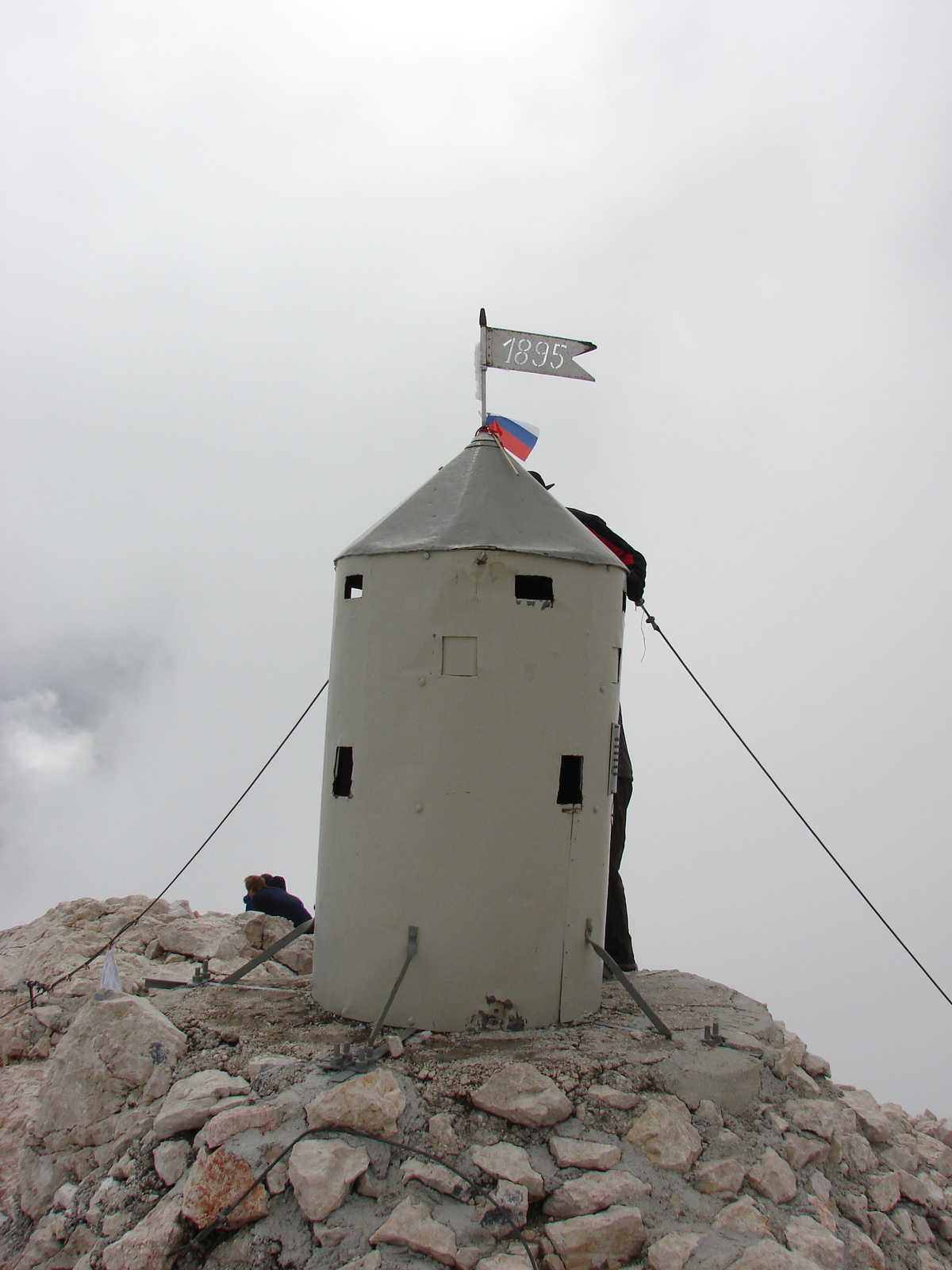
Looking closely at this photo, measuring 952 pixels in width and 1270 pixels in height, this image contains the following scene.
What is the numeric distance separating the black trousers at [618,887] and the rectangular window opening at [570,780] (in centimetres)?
177

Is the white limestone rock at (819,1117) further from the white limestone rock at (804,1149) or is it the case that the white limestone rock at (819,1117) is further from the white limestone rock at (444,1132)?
the white limestone rock at (444,1132)

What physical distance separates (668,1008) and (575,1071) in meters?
1.67

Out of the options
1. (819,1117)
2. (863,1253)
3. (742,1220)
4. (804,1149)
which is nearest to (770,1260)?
(742,1220)

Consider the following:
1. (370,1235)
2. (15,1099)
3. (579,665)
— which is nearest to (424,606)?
(579,665)

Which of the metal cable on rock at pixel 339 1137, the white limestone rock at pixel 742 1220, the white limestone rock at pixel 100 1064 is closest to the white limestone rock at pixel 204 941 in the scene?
the white limestone rock at pixel 100 1064

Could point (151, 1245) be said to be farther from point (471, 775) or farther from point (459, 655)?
point (459, 655)

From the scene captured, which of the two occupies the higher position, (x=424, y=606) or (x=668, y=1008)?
(x=424, y=606)

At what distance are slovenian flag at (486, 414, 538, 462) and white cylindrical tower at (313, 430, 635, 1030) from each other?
4.76 feet

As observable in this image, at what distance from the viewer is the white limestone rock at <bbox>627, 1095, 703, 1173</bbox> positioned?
440cm

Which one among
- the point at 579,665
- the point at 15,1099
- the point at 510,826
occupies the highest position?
the point at 579,665

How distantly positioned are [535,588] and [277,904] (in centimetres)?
518

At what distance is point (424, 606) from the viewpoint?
5.48 m

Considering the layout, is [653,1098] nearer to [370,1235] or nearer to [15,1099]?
[370,1235]

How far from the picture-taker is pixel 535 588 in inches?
222
